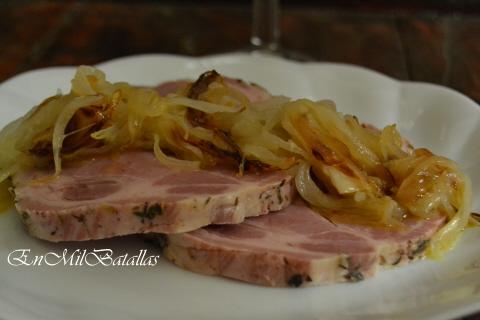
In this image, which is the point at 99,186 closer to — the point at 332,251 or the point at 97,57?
the point at 332,251

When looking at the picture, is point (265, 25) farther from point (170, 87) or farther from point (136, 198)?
point (136, 198)

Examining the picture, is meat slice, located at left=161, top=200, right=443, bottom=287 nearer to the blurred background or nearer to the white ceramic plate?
the white ceramic plate

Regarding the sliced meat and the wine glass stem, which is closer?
the sliced meat

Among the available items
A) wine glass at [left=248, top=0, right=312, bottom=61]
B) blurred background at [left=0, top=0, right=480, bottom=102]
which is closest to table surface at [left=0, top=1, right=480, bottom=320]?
blurred background at [left=0, top=0, right=480, bottom=102]

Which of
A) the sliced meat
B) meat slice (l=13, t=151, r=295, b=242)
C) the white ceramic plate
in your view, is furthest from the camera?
the sliced meat

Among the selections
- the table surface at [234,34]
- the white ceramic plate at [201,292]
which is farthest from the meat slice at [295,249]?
the table surface at [234,34]

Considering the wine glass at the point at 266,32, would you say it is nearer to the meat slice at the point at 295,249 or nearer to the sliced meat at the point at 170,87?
the sliced meat at the point at 170,87
